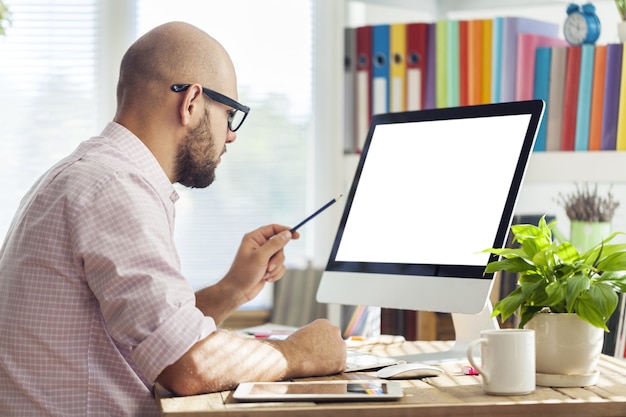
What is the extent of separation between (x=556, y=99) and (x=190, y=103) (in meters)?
1.50

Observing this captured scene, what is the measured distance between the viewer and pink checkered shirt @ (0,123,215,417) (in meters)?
1.22

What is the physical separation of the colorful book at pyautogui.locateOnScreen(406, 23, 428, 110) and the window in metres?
0.49

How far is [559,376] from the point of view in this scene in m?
1.25

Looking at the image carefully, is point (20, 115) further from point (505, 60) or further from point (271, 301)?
point (505, 60)

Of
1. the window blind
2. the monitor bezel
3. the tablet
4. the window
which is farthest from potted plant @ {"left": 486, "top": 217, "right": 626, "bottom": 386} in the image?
the window blind

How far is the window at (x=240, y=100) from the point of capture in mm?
3039

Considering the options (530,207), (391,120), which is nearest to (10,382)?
(391,120)

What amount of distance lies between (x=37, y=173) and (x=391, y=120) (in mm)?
1702

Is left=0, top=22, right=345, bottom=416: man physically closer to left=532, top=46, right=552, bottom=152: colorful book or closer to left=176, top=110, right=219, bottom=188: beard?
left=176, top=110, right=219, bottom=188: beard

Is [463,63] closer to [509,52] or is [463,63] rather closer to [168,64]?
[509,52]

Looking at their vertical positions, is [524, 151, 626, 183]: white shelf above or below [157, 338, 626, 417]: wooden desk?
above

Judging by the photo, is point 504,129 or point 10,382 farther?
point 504,129

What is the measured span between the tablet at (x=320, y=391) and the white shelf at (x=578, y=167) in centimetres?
158

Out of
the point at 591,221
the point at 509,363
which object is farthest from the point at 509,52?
the point at 509,363
